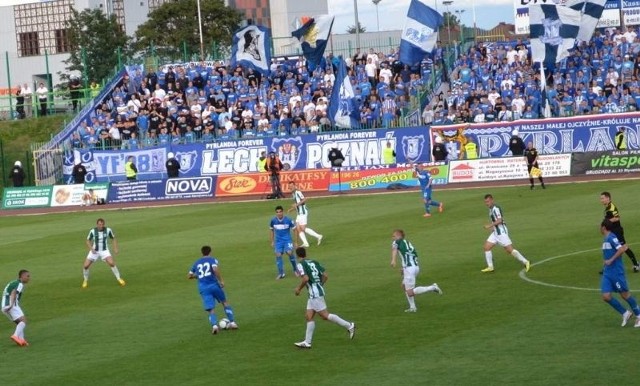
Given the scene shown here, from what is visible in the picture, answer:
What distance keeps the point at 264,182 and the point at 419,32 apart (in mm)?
11483

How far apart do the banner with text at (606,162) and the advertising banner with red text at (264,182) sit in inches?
471

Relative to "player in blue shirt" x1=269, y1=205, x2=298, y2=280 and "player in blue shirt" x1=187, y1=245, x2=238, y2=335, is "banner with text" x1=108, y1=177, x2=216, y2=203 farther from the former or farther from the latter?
"player in blue shirt" x1=187, y1=245, x2=238, y2=335

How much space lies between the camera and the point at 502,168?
53.2 m

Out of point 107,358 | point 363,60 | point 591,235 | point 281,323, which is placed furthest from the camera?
point 363,60

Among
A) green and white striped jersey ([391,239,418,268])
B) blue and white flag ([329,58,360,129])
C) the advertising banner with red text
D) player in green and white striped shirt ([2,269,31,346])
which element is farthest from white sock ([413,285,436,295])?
blue and white flag ([329,58,360,129])

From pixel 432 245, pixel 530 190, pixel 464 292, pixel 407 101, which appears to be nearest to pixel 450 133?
pixel 407 101

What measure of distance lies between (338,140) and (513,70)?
9417mm

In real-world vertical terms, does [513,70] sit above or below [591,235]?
above

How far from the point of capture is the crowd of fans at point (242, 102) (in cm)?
6047

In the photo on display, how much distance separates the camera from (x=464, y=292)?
2647 centimetres

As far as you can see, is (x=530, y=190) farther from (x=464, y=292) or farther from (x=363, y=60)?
(x=464, y=292)

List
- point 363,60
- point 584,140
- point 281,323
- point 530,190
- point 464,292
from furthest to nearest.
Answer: point 363,60 → point 584,140 → point 530,190 → point 464,292 → point 281,323

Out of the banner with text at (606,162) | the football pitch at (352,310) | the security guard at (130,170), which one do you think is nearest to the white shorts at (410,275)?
the football pitch at (352,310)

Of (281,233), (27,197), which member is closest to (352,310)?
(281,233)
